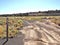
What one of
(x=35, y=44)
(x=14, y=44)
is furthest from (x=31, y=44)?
(x=14, y=44)

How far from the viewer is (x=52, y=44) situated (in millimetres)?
16047

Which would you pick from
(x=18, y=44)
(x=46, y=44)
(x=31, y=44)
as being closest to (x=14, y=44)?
(x=18, y=44)

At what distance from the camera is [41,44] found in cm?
1602

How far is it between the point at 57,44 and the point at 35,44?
6.05 feet

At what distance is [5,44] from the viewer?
50.7 ft

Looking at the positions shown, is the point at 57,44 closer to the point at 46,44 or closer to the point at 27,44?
the point at 46,44

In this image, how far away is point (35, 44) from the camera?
15922 millimetres

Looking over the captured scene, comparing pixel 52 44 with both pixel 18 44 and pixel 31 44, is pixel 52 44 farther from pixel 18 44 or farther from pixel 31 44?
pixel 18 44

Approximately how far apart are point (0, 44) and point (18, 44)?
1.44m

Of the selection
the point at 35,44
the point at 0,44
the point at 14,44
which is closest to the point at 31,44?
the point at 35,44

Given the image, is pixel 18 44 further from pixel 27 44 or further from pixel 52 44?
pixel 52 44

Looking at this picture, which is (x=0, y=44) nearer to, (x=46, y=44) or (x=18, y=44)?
(x=18, y=44)

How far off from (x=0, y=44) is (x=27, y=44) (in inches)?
87.5

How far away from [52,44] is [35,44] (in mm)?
1424
